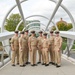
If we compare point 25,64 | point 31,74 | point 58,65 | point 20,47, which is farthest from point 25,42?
Answer: point 31,74

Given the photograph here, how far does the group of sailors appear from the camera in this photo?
437 inches

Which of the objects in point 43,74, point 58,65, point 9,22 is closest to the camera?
point 43,74

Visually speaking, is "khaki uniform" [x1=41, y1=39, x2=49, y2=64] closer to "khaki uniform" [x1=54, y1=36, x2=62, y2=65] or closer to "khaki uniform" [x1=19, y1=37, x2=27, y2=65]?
"khaki uniform" [x1=54, y1=36, x2=62, y2=65]

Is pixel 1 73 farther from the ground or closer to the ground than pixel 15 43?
closer to the ground

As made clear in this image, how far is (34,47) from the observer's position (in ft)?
36.9

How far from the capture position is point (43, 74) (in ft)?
29.5

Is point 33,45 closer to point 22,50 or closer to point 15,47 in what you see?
point 22,50

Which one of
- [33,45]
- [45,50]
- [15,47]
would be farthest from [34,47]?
[15,47]

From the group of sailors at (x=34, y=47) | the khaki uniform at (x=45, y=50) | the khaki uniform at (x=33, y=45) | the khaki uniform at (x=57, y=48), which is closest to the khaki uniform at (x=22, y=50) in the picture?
the group of sailors at (x=34, y=47)

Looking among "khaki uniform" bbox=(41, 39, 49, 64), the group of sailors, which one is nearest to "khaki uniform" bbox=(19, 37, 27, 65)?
the group of sailors

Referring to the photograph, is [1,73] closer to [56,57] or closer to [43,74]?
[43,74]

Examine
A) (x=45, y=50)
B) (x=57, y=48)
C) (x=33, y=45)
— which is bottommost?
(x=45, y=50)

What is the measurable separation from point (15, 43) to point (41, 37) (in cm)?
127

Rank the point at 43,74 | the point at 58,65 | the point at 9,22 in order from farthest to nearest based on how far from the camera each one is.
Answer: the point at 9,22, the point at 58,65, the point at 43,74
